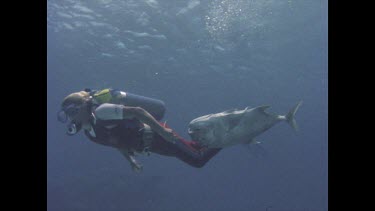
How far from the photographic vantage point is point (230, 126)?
769cm

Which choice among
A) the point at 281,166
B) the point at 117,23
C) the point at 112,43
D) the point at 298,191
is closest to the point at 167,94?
the point at 112,43

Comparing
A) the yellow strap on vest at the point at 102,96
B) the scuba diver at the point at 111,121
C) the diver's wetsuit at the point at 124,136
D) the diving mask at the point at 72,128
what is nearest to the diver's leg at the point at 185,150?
the diver's wetsuit at the point at 124,136

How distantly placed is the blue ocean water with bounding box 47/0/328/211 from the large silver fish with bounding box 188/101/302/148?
2.56 feet

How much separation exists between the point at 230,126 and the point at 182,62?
23073 millimetres

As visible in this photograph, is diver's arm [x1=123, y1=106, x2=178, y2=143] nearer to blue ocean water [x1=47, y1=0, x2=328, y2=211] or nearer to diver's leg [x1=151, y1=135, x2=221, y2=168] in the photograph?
diver's leg [x1=151, y1=135, x2=221, y2=168]

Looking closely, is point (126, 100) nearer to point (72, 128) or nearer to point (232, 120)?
point (72, 128)

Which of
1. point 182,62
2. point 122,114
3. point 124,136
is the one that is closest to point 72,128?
point 124,136

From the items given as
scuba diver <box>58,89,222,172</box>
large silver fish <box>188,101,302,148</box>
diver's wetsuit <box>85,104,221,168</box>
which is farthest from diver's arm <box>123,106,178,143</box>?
large silver fish <box>188,101,302,148</box>

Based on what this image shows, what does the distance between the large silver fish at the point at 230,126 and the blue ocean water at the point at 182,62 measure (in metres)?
0.78
